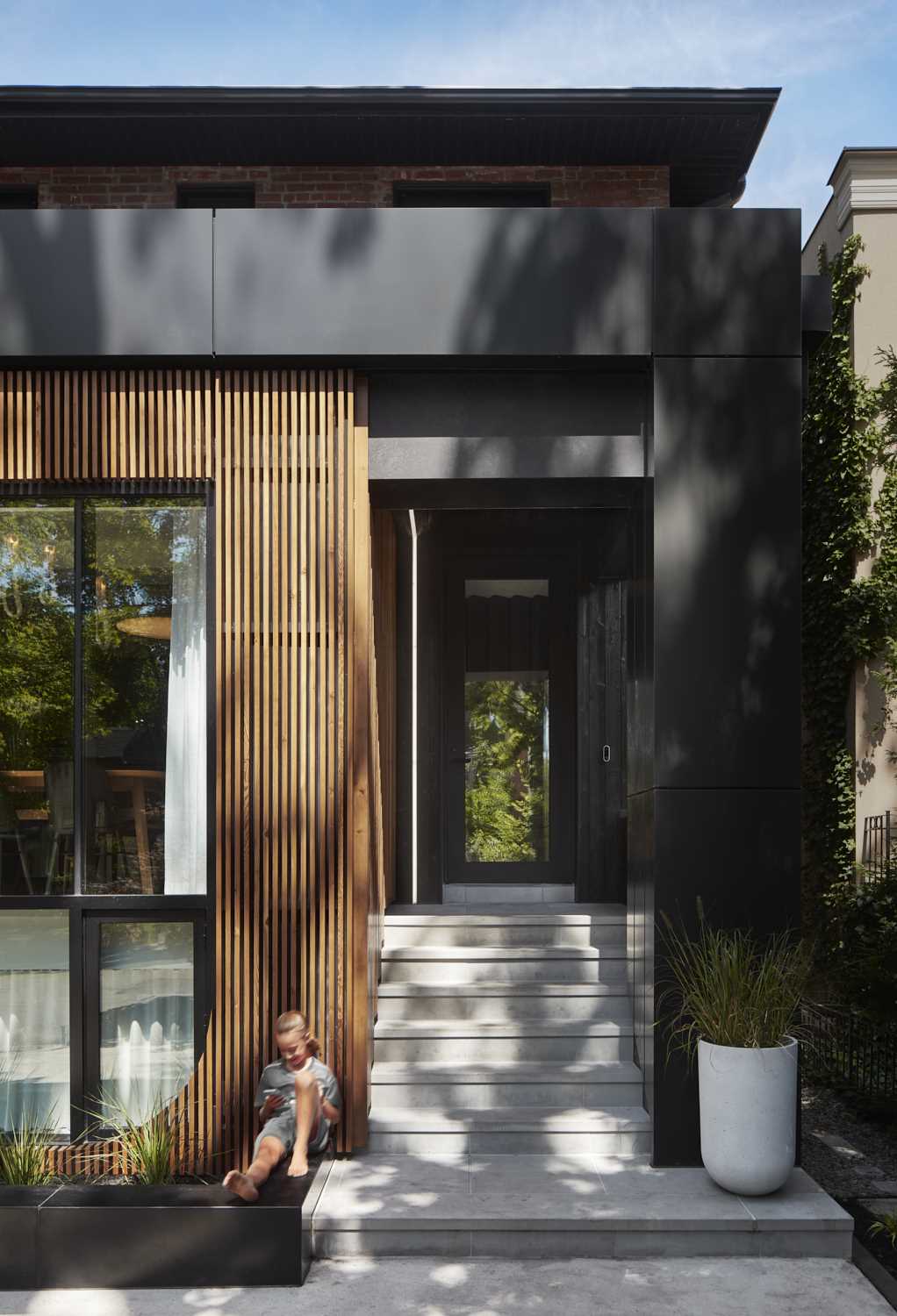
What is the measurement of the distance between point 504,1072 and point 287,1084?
1.27 metres

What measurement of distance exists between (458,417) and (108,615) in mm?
1996

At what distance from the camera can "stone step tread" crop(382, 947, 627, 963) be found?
7.10m

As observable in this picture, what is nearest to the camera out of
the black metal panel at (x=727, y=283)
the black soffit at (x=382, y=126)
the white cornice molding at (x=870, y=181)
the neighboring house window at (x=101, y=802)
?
the black metal panel at (x=727, y=283)

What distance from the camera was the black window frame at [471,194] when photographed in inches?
383

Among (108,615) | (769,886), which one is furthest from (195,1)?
(769,886)

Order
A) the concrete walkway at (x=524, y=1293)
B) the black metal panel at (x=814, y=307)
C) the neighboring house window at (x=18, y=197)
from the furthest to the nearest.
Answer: the neighboring house window at (x=18, y=197), the black metal panel at (x=814, y=307), the concrete walkway at (x=524, y=1293)

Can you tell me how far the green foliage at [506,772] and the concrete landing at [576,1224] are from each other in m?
3.79

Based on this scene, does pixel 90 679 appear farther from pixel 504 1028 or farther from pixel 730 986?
pixel 730 986

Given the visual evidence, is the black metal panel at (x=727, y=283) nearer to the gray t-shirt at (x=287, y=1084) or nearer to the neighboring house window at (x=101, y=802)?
the neighboring house window at (x=101, y=802)

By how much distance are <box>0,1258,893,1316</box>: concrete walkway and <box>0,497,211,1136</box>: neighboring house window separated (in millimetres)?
1365

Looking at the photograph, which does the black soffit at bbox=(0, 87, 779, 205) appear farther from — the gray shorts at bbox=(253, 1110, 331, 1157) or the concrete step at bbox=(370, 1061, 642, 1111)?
the gray shorts at bbox=(253, 1110, 331, 1157)

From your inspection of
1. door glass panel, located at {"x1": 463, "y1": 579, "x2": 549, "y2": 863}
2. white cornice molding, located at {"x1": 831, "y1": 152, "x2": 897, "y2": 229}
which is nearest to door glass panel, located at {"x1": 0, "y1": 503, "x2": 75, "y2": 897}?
door glass panel, located at {"x1": 463, "y1": 579, "x2": 549, "y2": 863}

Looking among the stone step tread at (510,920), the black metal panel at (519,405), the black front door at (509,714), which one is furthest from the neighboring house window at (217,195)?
the stone step tread at (510,920)

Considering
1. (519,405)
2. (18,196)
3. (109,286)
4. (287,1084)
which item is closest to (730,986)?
(287,1084)
